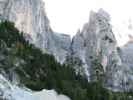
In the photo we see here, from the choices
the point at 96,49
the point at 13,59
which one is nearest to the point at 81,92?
the point at 13,59

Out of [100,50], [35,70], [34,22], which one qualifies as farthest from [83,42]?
[35,70]

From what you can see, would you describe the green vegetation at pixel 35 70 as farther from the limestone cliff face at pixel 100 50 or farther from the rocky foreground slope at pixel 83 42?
the limestone cliff face at pixel 100 50

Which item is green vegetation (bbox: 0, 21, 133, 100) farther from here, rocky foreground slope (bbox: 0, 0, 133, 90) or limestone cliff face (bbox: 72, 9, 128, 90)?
limestone cliff face (bbox: 72, 9, 128, 90)

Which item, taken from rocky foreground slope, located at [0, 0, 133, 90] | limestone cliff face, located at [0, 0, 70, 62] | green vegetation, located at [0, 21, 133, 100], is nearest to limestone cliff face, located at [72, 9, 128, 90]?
rocky foreground slope, located at [0, 0, 133, 90]

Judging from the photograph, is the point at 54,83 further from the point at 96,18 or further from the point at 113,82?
the point at 96,18

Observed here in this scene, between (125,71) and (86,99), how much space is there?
293 ft

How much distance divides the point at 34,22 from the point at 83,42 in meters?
16.5

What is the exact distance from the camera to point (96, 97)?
6756 cm

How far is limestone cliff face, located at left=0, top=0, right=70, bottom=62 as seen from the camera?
449 feet

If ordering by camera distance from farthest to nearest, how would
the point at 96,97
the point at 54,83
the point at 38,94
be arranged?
the point at 96,97 < the point at 54,83 < the point at 38,94

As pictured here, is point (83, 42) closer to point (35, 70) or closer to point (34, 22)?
point (34, 22)

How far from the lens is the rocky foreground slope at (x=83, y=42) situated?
136875 mm

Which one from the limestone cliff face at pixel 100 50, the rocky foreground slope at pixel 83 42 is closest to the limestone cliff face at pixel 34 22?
the rocky foreground slope at pixel 83 42

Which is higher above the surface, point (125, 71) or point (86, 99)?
point (125, 71)
